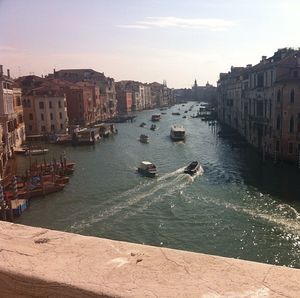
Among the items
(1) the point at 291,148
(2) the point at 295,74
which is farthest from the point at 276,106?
(1) the point at 291,148

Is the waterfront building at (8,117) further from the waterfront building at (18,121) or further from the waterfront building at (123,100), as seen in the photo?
the waterfront building at (123,100)

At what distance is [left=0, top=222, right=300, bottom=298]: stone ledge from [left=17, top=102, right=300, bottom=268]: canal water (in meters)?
11.8

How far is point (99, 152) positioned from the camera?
38344 millimetres

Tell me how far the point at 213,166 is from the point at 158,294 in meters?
27.6

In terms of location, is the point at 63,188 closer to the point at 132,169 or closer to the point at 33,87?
the point at 132,169

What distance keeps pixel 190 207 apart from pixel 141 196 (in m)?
3.22

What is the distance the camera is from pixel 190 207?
60.7 ft

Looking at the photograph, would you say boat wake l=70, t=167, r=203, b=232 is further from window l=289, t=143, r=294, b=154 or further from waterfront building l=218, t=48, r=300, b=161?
waterfront building l=218, t=48, r=300, b=161

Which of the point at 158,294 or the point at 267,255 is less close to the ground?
the point at 158,294

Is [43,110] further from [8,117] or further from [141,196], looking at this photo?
[141,196]

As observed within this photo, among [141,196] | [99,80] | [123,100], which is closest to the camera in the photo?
[141,196]

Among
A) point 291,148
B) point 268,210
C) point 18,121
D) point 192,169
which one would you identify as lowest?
point 268,210

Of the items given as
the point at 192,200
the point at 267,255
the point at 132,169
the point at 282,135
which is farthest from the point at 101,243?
the point at 282,135

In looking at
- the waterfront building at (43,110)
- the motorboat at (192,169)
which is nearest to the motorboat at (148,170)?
the motorboat at (192,169)
